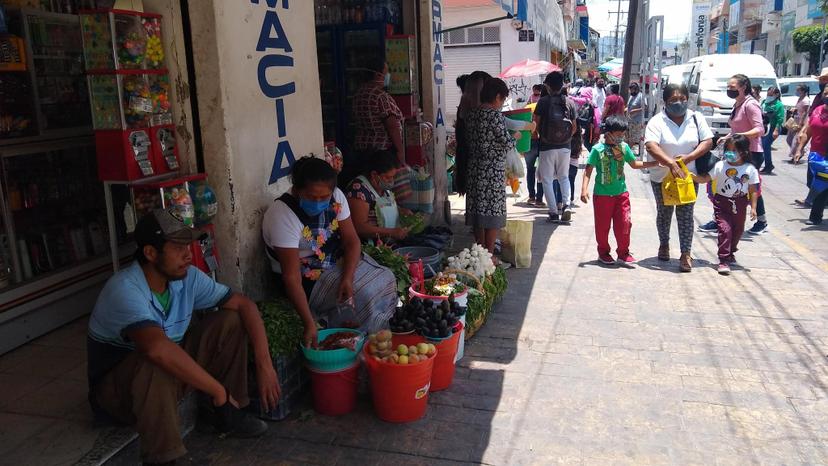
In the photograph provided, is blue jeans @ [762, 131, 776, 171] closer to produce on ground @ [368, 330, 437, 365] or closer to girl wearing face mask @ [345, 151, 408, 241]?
girl wearing face mask @ [345, 151, 408, 241]

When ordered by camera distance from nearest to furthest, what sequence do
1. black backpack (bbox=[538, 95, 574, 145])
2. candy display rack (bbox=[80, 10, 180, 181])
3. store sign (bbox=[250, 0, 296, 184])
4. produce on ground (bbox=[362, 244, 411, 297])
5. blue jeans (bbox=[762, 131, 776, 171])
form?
candy display rack (bbox=[80, 10, 180, 181]) < store sign (bbox=[250, 0, 296, 184]) < produce on ground (bbox=[362, 244, 411, 297]) < black backpack (bbox=[538, 95, 574, 145]) < blue jeans (bbox=[762, 131, 776, 171])

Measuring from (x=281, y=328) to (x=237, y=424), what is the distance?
0.56 m

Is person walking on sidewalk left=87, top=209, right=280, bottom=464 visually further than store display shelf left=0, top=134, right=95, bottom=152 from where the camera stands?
No

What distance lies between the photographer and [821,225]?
835 centimetres

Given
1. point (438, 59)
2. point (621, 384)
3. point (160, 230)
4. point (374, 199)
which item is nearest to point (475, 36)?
point (438, 59)

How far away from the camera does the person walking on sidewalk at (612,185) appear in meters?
6.27

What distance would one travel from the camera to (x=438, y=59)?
25.8ft

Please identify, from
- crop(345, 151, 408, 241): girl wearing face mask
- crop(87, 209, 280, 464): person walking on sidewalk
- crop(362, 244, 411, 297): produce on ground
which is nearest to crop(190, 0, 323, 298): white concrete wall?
crop(87, 209, 280, 464): person walking on sidewalk

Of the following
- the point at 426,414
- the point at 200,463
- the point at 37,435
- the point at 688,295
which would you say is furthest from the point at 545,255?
the point at 37,435

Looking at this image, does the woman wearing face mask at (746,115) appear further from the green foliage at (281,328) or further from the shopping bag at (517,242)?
the green foliage at (281,328)

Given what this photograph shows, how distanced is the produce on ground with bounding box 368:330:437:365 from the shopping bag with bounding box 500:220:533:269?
3.06 metres

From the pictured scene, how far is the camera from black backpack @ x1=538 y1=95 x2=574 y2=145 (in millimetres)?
8234

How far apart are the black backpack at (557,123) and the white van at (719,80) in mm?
8470

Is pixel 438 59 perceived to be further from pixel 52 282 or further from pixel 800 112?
pixel 800 112
